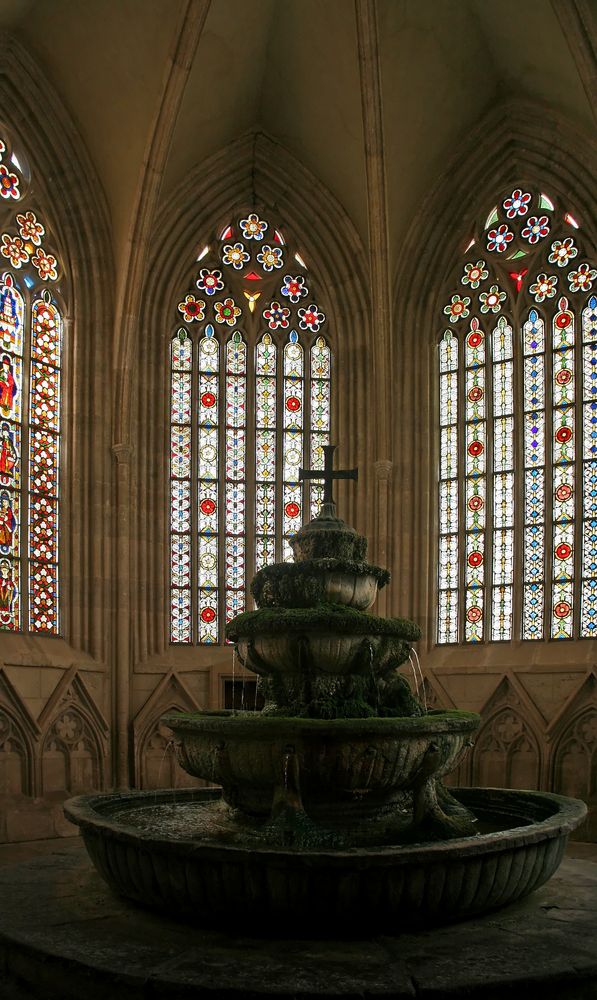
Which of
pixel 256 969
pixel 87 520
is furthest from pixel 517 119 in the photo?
pixel 256 969

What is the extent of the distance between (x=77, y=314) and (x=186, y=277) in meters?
1.89

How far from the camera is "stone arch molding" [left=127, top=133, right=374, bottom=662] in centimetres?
1430

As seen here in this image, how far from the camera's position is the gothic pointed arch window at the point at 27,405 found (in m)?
13.1

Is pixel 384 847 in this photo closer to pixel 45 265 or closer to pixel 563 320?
pixel 563 320

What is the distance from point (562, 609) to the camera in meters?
13.5

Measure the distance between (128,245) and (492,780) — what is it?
865 cm

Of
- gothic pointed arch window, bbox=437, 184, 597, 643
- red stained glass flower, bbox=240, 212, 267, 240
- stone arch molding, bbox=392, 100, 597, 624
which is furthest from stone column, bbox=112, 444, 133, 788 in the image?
gothic pointed arch window, bbox=437, 184, 597, 643

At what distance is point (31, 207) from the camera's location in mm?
14172

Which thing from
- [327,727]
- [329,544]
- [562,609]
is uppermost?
[329,544]

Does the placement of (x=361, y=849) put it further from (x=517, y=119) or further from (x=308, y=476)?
(x=517, y=119)

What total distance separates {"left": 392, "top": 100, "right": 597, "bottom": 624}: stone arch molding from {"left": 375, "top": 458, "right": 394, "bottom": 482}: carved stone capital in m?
0.30

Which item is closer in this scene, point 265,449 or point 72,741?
A: point 72,741

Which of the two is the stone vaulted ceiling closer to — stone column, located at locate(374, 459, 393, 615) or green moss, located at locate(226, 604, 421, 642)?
stone column, located at locate(374, 459, 393, 615)

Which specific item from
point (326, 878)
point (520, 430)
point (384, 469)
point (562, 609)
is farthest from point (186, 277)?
point (326, 878)
